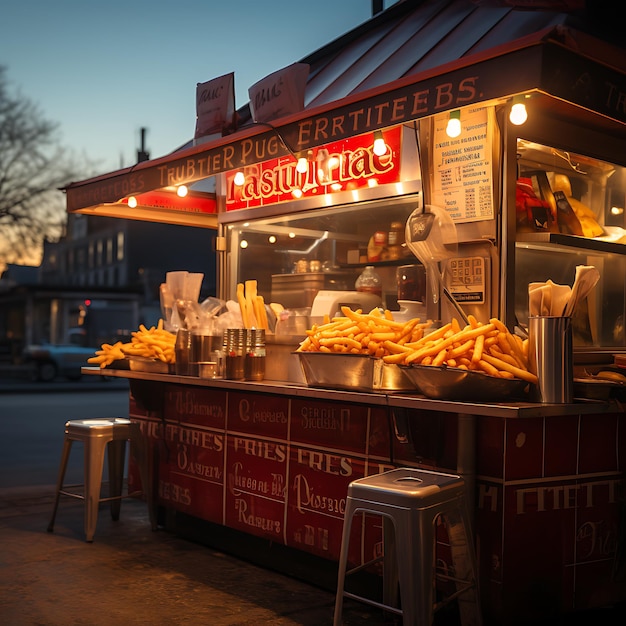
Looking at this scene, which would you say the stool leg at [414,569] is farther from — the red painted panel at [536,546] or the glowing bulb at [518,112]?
the glowing bulb at [518,112]

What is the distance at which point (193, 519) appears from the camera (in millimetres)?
6395

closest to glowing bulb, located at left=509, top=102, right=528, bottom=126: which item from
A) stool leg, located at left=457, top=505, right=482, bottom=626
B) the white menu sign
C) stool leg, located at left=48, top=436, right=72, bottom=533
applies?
the white menu sign

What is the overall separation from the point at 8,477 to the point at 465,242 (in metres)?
6.57

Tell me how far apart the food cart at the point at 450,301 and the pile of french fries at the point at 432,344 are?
7.5 inches

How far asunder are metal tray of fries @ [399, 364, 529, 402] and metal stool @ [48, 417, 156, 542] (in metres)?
3.09

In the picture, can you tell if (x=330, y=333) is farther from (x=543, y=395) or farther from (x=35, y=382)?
(x=35, y=382)

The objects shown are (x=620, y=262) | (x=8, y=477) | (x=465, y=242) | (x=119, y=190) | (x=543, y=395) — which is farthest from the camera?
(x=8, y=477)

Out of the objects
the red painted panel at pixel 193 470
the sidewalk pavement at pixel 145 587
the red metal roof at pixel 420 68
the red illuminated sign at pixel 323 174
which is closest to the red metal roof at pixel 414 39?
the red metal roof at pixel 420 68

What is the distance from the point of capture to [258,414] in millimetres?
5766

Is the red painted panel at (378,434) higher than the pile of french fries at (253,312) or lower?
lower

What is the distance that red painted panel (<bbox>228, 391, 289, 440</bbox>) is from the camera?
18.2 feet

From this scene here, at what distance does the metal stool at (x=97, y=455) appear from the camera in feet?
20.4

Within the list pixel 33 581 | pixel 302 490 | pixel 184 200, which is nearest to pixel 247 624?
pixel 302 490

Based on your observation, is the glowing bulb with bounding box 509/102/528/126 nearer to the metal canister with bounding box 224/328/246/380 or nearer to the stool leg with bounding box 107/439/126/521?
the metal canister with bounding box 224/328/246/380
